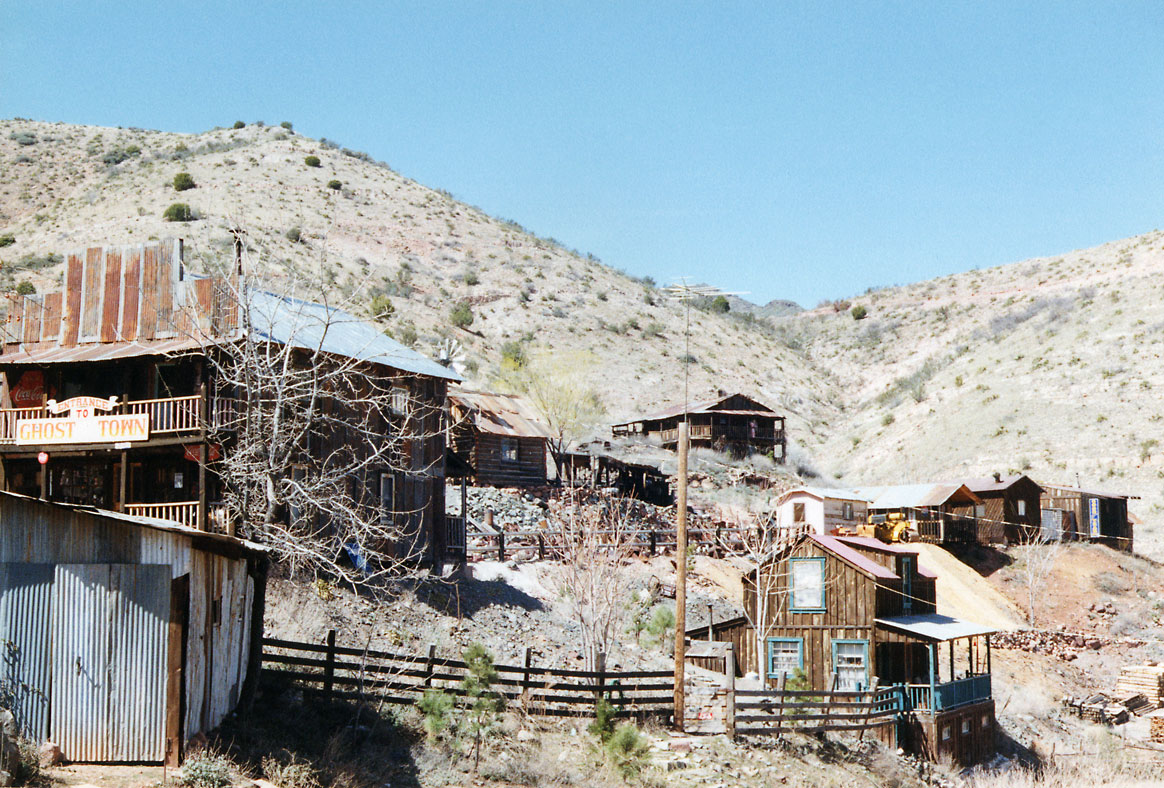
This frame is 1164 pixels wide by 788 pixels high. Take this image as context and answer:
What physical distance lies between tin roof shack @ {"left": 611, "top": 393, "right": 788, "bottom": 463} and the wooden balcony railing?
41.9 m

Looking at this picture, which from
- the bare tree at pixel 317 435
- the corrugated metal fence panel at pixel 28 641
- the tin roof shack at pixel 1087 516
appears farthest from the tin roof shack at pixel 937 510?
the corrugated metal fence panel at pixel 28 641

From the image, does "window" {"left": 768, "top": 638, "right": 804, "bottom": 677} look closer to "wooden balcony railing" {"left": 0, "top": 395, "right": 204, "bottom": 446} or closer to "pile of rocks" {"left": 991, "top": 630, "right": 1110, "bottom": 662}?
"pile of rocks" {"left": 991, "top": 630, "right": 1110, "bottom": 662}

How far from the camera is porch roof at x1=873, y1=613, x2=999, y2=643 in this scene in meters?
32.3

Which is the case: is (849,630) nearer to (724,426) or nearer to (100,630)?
(100,630)

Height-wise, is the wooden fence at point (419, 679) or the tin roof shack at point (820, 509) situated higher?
the tin roof shack at point (820, 509)

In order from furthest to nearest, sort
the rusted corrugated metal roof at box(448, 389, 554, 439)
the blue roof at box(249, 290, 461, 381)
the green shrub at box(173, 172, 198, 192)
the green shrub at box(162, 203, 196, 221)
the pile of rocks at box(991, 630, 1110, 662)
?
the green shrub at box(173, 172, 198, 192) < the green shrub at box(162, 203, 196, 221) < the rusted corrugated metal roof at box(448, 389, 554, 439) < the pile of rocks at box(991, 630, 1110, 662) < the blue roof at box(249, 290, 461, 381)

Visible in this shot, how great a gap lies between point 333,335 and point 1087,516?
128 ft

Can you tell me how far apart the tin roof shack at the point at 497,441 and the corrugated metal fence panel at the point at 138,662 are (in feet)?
109

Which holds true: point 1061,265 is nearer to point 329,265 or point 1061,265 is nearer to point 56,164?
point 329,265

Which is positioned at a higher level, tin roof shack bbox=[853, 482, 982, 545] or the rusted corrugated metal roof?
the rusted corrugated metal roof

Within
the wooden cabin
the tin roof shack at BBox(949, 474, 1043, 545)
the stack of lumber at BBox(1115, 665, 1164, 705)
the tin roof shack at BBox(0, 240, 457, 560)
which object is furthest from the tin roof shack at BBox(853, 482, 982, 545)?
the tin roof shack at BBox(0, 240, 457, 560)

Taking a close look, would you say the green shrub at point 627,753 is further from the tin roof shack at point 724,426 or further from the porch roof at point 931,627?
the tin roof shack at point 724,426

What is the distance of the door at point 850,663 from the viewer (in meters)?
33.5

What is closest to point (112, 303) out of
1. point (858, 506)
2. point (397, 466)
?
point (397, 466)
